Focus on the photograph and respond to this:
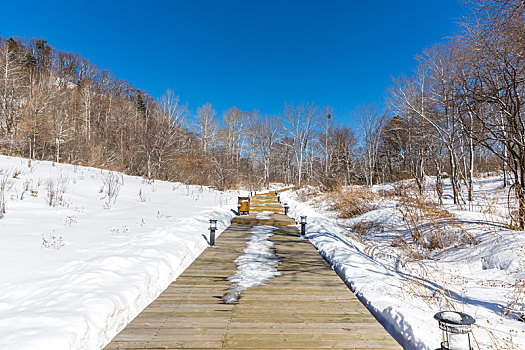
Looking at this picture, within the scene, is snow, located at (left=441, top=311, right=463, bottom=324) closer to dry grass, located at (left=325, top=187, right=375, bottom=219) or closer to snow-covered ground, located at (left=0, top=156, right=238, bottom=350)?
snow-covered ground, located at (left=0, top=156, right=238, bottom=350)

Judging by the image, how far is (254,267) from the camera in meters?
4.80

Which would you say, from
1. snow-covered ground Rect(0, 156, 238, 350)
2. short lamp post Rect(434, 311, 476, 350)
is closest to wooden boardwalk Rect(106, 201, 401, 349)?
snow-covered ground Rect(0, 156, 238, 350)

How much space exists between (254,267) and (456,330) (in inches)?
Result: 133

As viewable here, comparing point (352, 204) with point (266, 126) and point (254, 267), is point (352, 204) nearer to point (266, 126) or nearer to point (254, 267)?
point (254, 267)

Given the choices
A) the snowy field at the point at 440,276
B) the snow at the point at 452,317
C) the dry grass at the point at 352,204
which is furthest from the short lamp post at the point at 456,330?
the dry grass at the point at 352,204

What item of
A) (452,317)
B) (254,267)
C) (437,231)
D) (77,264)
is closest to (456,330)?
(452,317)

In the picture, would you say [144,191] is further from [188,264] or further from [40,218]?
[188,264]

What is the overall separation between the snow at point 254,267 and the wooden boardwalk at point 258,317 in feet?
0.42

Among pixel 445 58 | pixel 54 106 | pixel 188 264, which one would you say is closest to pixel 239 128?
pixel 54 106

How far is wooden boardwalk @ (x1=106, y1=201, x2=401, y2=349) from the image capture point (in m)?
2.48

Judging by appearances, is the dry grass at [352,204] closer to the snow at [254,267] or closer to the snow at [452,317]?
the snow at [254,267]

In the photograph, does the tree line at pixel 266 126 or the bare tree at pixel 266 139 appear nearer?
the tree line at pixel 266 126

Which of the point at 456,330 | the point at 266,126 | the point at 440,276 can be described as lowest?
the point at 440,276

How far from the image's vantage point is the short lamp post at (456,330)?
1897 mm
